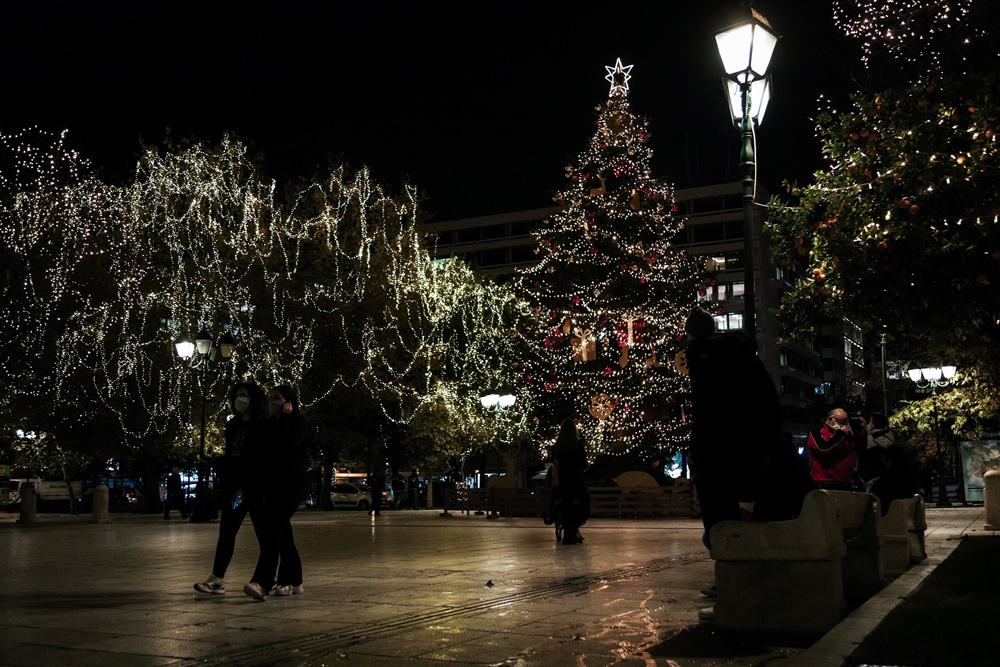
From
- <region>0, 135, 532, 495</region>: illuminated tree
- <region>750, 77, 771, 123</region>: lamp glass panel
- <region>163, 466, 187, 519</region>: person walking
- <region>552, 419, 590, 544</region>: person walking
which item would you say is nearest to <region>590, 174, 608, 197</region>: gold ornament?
<region>0, 135, 532, 495</region>: illuminated tree

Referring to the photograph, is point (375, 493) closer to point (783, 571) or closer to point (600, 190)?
point (600, 190)

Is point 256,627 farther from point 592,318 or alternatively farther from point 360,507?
point 360,507

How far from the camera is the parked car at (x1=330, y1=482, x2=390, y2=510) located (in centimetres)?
4916

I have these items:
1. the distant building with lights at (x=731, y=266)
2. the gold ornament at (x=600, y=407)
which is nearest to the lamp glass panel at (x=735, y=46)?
the gold ornament at (x=600, y=407)

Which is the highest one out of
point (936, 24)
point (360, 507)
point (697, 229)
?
point (697, 229)

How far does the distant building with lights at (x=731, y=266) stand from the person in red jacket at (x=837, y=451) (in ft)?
190

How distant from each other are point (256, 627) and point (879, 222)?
8.91 m

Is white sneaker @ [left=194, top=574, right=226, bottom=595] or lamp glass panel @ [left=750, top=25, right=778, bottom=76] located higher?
lamp glass panel @ [left=750, top=25, right=778, bottom=76]

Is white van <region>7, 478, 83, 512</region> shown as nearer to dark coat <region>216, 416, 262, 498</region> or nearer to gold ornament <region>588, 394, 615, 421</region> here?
gold ornament <region>588, 394, 615, 421</region>

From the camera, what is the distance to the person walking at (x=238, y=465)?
8.53 metres

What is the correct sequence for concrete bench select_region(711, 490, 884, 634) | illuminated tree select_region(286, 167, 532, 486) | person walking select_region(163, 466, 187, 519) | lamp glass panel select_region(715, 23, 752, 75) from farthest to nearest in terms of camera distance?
illuminated tree select_region(286, 167, 532, 486) < person walking select_region(163, 466, 187, 519) < lamp glass panel select_region(715, 23, 752, 75) < concrete bench select_region(711, 490, 884, 634)

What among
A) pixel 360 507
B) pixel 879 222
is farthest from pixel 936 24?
pixel 360 507

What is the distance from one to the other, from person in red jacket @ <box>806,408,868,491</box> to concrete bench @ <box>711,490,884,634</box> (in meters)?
4.12

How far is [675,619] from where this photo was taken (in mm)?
7172
